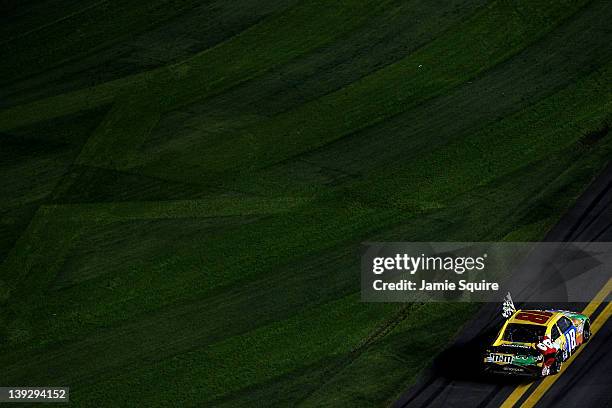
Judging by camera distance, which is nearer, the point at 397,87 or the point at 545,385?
the point at 545,385

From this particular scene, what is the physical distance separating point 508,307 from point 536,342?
2668 mm

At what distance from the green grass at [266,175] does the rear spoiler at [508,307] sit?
1166 millimetres

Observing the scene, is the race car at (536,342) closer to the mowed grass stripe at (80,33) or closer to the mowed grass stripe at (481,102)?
the mowed grass stripe at (481,102)

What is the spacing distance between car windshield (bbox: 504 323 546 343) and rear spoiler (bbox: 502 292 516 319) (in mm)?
1393

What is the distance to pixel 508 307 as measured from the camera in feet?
98.4

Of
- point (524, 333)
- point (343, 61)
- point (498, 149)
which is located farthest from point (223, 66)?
point (524, 333)

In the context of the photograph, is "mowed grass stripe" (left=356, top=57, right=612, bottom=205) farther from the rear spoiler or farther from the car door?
the car door

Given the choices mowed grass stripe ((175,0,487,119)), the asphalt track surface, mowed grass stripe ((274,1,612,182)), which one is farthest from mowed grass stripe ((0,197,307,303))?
the asphalt track surface

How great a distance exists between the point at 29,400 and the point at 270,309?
6576 mm

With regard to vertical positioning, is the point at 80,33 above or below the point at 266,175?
above

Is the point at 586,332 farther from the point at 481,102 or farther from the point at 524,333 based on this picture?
the point at 481,102

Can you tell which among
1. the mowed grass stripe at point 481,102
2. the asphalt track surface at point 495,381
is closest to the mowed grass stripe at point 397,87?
the mowed grass stripe at point 481,102

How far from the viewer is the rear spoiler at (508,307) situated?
29798 mm

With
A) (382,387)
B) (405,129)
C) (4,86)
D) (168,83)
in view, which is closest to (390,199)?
(405,129)
